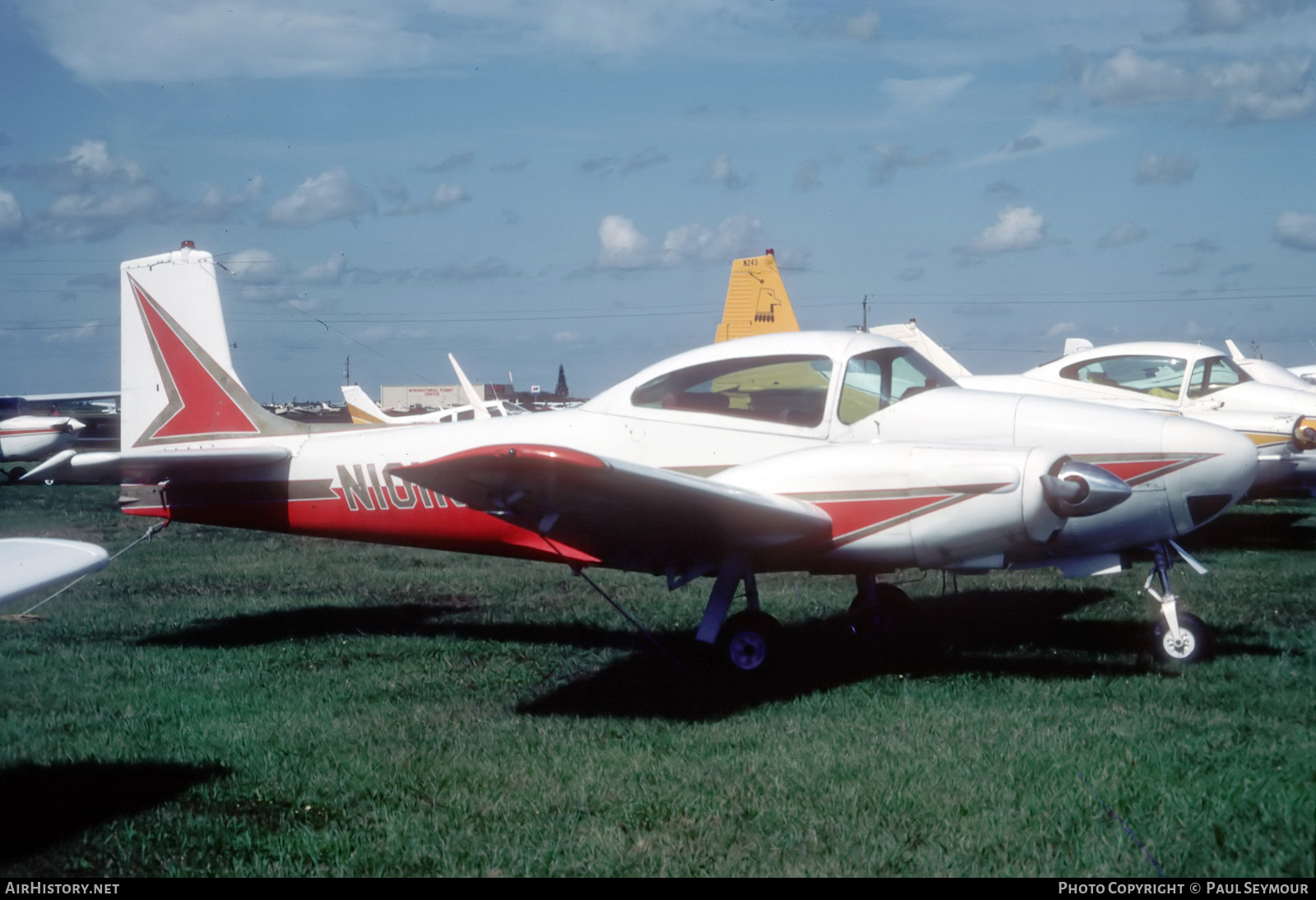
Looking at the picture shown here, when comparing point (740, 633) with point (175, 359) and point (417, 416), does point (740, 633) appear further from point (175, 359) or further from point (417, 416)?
point (417, 416)

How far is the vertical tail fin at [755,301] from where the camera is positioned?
20.0 meters

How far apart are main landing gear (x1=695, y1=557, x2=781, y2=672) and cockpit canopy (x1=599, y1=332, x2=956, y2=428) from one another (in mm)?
1056

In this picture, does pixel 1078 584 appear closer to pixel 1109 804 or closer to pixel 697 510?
pixel 697 510

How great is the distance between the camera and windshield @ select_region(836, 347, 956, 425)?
6.36 metres

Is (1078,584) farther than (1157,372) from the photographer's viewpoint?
No

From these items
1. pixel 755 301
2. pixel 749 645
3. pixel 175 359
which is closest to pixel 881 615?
pixel 749 645

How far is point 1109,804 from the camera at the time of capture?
382 centimetres

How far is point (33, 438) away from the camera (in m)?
27.2

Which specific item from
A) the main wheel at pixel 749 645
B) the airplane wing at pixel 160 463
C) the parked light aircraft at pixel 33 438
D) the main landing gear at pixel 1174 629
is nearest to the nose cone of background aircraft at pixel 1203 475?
the main landing gear at pixel 1174 629

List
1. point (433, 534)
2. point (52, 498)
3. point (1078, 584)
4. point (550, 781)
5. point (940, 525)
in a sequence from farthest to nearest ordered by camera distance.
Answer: point (52, 498) → point (1078, 584) → point (433, 534) → point (940, 525) → point (550, 781)

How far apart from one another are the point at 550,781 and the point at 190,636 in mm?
4582

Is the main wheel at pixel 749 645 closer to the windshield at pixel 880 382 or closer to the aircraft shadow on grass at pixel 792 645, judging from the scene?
the aircraft shadow on grass at pixel 792 645

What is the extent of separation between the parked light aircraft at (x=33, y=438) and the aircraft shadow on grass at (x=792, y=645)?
22863 mm
